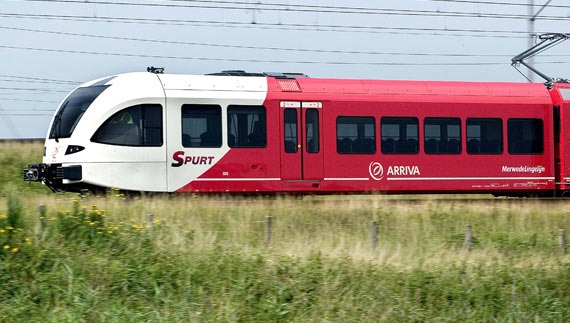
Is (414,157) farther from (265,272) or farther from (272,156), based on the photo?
(265,272)

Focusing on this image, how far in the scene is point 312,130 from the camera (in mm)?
19438

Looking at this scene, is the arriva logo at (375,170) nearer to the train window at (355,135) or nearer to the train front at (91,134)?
the train window at (355,135)

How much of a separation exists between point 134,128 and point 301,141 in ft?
12.1

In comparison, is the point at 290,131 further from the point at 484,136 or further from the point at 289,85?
the point at 484,136

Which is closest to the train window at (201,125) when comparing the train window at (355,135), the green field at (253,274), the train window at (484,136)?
the train window at (355,135)

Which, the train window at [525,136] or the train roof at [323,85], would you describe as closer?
the train roof at [323,85]

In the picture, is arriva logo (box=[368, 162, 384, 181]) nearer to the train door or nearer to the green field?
the train door

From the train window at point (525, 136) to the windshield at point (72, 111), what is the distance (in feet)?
31.5

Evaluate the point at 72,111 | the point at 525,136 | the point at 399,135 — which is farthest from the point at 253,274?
the point at 525,136

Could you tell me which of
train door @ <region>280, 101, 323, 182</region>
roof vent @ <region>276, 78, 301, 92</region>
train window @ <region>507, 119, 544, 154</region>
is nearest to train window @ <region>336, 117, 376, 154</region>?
train door @ <region>280, 101, 323, 182</region>

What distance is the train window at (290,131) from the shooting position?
1922 cm

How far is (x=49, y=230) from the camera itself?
12.1 meters

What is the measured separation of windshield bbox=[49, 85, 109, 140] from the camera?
18328 millimetres

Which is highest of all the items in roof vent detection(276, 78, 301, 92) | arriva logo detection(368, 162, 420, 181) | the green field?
roof vent detection(276, 78, 301, 92)
